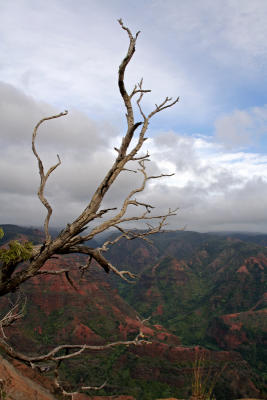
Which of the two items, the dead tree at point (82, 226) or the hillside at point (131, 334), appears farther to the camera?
the hillside at point (131, 334)

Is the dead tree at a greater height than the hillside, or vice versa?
the dead tree

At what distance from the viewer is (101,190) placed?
5273 millimetres

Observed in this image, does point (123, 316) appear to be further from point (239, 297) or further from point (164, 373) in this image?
point (239, 297)

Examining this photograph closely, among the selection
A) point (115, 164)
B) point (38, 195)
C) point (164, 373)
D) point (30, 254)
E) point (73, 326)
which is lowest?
point (164, 373)

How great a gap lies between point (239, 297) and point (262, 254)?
38929mm

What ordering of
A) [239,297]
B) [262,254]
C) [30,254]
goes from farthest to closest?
[262,254]
[239,297]
[30,254]

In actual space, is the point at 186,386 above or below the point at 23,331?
below

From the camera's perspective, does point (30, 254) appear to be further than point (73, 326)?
No

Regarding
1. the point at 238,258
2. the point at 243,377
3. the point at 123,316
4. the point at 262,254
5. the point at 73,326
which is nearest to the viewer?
the point at 243,377

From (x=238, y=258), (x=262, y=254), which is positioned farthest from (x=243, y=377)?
(x=238, y=258)

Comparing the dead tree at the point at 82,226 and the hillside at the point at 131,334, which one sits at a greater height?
the dead tree at the point at 82,226

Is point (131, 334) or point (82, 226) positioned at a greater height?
point (82, 226)

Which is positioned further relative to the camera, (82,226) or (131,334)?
(131,334)

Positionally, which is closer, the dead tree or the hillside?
the dead tree
